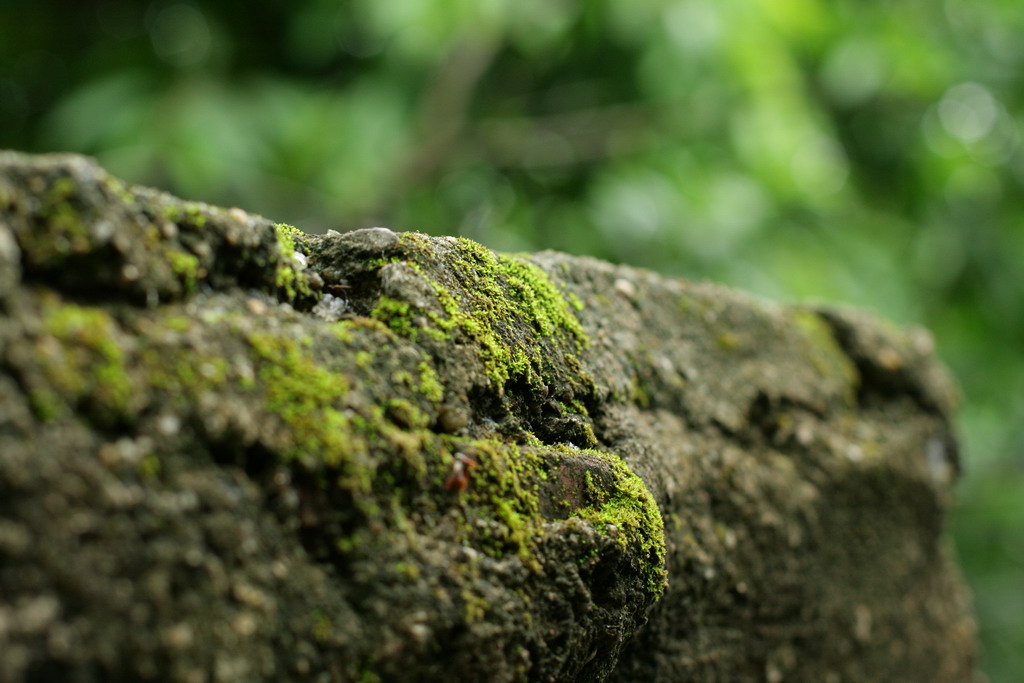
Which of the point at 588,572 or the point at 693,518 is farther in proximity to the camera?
the point at 693,518

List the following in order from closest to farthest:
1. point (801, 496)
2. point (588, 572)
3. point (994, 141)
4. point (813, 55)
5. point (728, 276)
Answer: point (588, 572) → point (801, 496) → point (728, 276) → point (813, 55) → point (994, 141)

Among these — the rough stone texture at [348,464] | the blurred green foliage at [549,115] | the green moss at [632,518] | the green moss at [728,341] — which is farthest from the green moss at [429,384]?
the blurred green foliage at [549,115]

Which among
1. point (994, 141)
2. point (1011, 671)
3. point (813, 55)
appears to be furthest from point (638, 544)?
point (1011, 671)

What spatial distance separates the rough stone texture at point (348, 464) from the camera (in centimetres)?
43

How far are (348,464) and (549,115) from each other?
2.24 m

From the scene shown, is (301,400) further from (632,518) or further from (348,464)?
(632,518)

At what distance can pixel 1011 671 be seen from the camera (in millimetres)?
3906

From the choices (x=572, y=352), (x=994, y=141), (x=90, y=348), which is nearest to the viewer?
(x=90, y=348)

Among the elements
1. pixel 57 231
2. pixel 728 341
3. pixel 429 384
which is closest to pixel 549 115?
pixel 728 341

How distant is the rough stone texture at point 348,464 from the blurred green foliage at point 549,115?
1.37 m

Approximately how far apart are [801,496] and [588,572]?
19.4 inches

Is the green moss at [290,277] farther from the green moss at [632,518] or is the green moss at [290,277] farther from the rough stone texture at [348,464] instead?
the green moss at [632,518]

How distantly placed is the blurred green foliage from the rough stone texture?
137 cm

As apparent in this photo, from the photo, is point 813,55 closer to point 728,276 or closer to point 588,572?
point 728,276
